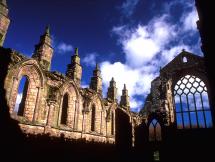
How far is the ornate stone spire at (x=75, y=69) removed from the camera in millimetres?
14467

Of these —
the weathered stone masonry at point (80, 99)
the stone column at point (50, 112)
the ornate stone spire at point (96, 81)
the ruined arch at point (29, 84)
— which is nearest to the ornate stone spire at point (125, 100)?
the weathered stone masonry at point (80, 99)

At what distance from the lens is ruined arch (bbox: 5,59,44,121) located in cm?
979

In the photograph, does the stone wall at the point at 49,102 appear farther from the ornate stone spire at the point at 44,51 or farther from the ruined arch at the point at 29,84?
the ornate stone spire at the point at 44,51

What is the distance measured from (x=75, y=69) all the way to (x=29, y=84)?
4.01 m

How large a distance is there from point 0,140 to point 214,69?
28.7 feet

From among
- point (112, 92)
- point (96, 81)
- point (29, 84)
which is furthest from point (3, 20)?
point (112, 92)

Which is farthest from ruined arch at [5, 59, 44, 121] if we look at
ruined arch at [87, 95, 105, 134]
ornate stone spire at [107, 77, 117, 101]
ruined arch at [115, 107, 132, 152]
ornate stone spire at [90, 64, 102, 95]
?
ruined arch at [115, 107, 132, 152]

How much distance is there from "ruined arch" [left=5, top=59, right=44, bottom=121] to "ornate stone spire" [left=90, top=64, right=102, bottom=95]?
587 centimetres

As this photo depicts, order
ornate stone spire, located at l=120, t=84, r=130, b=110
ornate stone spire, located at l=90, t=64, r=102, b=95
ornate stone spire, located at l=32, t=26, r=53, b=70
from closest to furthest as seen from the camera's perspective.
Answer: ornate stone spire, located at l=32, t=26, r=53, b=70, ornate stone spire, located at l=90, t=64, r=102, b=95, ornate stone spire, located at l=120, t=84, r=130, b=110

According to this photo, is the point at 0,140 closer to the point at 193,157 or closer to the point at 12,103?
the point at 12,103

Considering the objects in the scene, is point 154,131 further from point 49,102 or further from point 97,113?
point 49,102

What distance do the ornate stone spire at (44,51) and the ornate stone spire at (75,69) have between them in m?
2.18

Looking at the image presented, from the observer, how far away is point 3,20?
10922 mm

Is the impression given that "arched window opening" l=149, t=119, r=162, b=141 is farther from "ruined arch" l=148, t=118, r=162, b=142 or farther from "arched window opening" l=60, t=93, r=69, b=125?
"arched window opening" l=60, t=93, r=69, b=125
